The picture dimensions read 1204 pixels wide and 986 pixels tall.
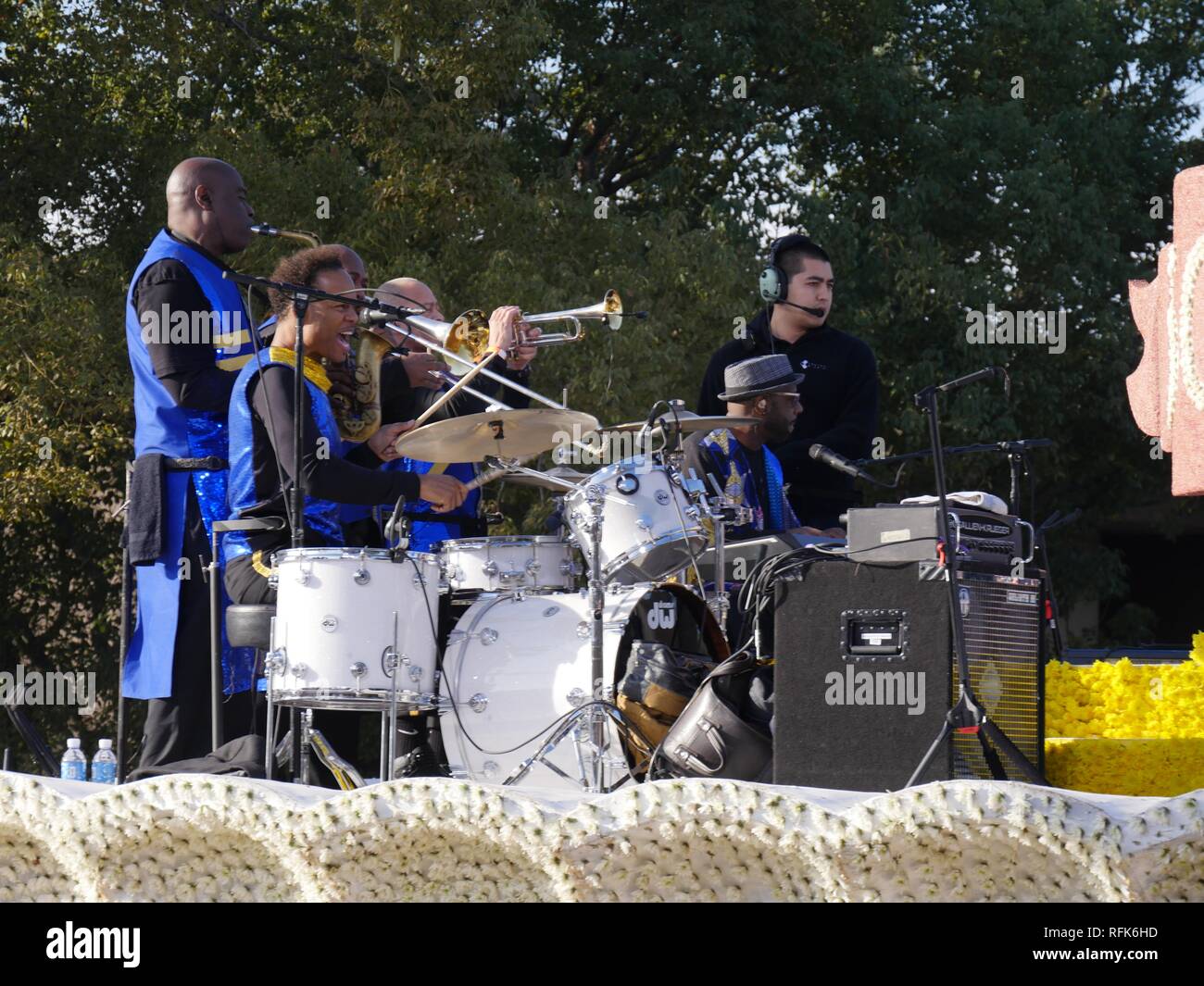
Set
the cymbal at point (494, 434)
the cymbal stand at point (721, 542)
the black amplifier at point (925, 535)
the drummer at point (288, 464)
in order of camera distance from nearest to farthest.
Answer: the black amplifier at point (925, 535) → the drummer at point (288, 464) → the cymbal at point (494, 434) → the cymbal stand at point (721, 542)

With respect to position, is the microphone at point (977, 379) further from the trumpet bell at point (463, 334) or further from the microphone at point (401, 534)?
the trumpet bell at point (463, 334)

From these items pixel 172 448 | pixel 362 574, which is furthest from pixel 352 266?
pixel 362 574

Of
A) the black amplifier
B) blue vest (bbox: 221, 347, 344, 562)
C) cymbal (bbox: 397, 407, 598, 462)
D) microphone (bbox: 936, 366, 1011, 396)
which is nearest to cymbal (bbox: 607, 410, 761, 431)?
cymbal (bbox: 397, 407, 598, 462)

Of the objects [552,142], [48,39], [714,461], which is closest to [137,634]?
[714,461]

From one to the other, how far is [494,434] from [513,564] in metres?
0.58

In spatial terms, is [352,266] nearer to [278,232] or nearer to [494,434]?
[278,232]

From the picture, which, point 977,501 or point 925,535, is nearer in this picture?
point 925,535

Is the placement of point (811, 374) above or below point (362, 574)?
above

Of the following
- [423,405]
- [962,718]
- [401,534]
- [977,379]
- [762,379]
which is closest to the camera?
[962,718]

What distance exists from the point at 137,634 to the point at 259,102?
1166 cm

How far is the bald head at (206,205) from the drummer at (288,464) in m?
0.35

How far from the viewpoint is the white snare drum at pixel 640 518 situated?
5.29 meters

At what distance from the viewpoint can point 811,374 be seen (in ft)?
22.1

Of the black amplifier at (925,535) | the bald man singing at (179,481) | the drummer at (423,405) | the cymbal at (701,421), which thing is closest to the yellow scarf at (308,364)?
the bald man singing at (179,481)
